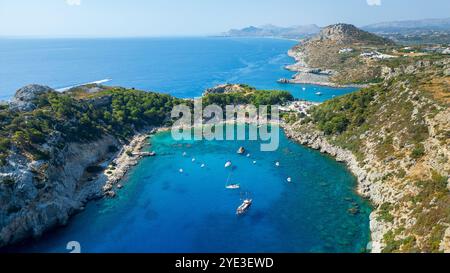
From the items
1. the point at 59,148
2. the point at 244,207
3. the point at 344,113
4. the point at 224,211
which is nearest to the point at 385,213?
the point at 244,207

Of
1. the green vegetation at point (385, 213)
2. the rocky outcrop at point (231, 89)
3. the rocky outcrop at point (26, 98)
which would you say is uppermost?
the rocky outcrop at point (26, 98)

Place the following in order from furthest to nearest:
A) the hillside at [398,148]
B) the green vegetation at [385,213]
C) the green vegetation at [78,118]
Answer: the green vegetation at [78,118], the green vegetation at [385,213], the hillside at [398,148]

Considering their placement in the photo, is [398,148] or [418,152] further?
[398,148]

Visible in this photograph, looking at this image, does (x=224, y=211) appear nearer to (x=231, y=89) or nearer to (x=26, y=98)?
(x=26, y=98)

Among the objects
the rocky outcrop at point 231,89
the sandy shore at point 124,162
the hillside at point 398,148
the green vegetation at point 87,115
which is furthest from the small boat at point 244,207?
the rocky outcrop at point 231,89

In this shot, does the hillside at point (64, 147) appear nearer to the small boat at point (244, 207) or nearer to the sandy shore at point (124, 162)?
the sandy shore at point (124, 162)

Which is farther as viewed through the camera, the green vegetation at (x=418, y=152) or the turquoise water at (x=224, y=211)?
the green vegetation at (x=418, y=152)

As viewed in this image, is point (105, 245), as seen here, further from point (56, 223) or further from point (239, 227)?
point (239, 227)
